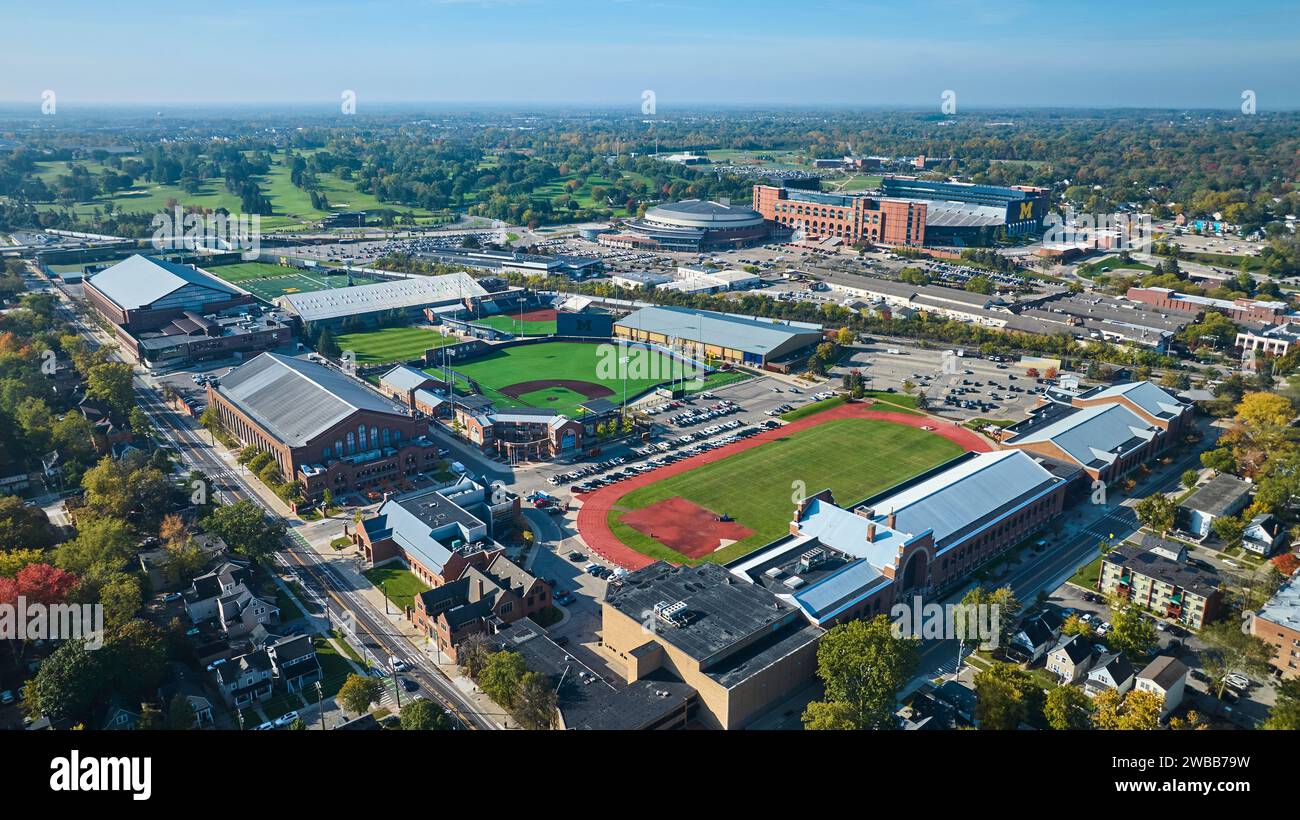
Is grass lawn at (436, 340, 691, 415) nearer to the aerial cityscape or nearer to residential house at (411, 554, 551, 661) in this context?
the aerial cityscape

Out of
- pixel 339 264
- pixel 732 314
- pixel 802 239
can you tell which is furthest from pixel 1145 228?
pixel 339 264

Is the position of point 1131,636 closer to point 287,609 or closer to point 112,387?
point 287,609

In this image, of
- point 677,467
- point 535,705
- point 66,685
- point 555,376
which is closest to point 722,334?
point 555,376

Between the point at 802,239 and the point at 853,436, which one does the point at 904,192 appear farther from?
the point at 853,436

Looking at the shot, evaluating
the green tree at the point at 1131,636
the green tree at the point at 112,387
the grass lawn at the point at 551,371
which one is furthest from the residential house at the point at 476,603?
the green tree at the point at 112,387

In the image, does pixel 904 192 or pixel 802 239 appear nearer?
pixel 802 239

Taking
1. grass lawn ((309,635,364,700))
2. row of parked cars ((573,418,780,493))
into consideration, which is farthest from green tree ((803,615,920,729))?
row of parked cars ((573,418,780,493))

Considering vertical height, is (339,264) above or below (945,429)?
above
